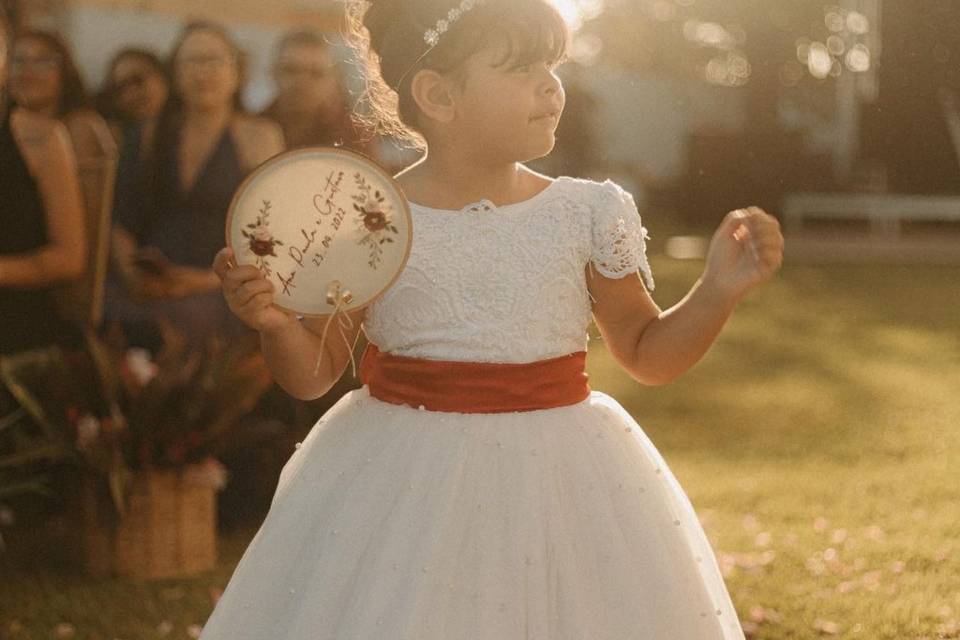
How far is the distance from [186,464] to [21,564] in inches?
28.9

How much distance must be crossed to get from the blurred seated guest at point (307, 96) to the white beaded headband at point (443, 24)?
3.12m

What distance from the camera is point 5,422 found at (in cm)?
476

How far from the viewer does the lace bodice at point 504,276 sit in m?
2.41

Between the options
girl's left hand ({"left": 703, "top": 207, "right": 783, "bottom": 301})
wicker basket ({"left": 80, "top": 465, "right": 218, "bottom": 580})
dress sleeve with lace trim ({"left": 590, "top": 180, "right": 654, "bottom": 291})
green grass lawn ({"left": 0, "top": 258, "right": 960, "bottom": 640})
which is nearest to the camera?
girl's left hand ({"left": 703, "top": 207, "right": 783, "bottom": 301})

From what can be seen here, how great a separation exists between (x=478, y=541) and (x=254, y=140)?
11.4 feet

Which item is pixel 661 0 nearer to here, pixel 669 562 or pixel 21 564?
pixel 21 564

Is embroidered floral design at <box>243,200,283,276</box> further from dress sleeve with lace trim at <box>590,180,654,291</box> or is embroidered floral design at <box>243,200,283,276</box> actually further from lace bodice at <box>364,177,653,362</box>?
dress sleeve with lace trim at <box>590,180,654,291</box>

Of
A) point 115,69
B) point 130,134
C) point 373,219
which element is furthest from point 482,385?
point 115,69

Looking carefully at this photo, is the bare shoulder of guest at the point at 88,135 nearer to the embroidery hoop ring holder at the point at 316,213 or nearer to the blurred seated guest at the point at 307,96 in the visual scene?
the blurred seated guest at the point at 307,96

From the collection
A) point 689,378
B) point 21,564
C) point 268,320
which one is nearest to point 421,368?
point 268,320

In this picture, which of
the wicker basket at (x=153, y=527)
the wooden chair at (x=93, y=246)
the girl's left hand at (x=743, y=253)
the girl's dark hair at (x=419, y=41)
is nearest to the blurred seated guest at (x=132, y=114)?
the wooden chair at (x=93, y=246)

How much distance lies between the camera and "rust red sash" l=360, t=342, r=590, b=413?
241 cm

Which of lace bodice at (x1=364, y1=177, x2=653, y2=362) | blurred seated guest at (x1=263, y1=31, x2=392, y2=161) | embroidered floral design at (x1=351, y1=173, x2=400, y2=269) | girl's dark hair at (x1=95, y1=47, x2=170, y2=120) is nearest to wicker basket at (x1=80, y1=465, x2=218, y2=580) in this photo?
blurred seated guest at (x1=263, y1=31, x2=392, y2=161)

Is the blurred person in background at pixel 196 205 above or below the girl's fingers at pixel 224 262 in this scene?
below
